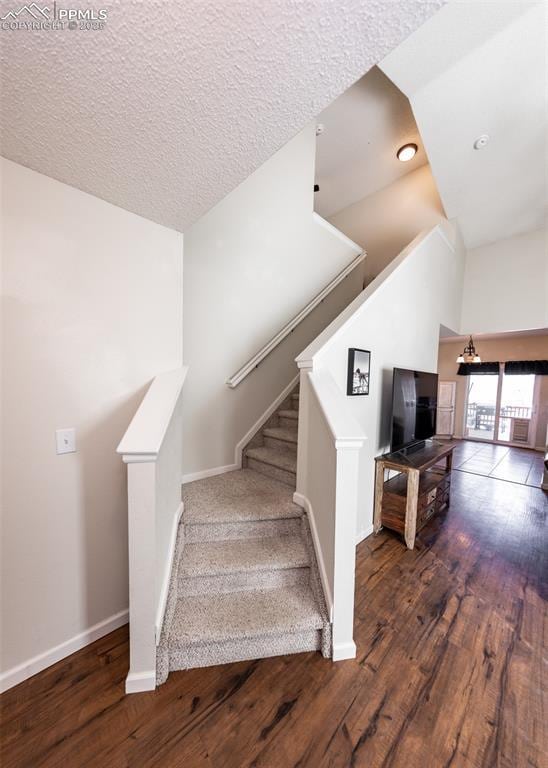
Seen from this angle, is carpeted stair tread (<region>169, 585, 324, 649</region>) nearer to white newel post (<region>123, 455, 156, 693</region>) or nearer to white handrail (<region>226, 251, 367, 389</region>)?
white newel post (<region>123, 455, 156, 693</region>)

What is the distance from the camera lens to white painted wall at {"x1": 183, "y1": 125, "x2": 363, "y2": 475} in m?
2.34

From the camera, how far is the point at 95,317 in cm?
136

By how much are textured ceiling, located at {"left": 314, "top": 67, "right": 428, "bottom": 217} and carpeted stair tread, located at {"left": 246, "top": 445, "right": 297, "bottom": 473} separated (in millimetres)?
3855

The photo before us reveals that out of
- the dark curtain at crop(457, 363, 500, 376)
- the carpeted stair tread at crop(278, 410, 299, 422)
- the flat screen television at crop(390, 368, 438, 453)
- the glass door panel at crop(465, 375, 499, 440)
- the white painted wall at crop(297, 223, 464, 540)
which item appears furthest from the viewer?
the glass door panel at crop(465, 375, 499, 440)

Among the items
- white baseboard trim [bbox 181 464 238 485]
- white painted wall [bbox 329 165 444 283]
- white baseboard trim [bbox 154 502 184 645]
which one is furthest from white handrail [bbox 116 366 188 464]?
white painted wall [bbox 329 165 444 283]

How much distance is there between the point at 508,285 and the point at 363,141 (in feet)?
9.57

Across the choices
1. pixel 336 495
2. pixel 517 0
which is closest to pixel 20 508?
pixel 336 495

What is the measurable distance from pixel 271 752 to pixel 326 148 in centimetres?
530

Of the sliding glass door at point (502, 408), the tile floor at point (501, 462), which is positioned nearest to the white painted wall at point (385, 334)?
the tile floor at point (501, 462)

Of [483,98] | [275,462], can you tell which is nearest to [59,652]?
[275,462]

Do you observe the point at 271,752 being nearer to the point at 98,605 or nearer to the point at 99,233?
the point at 98,605

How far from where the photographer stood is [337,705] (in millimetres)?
1165

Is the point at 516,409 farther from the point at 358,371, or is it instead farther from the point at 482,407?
the point at 358,371

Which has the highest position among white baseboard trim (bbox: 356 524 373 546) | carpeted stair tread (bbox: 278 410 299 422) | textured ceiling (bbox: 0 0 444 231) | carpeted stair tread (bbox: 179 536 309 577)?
textured ceiling (bbox: 0 0 444 231)
